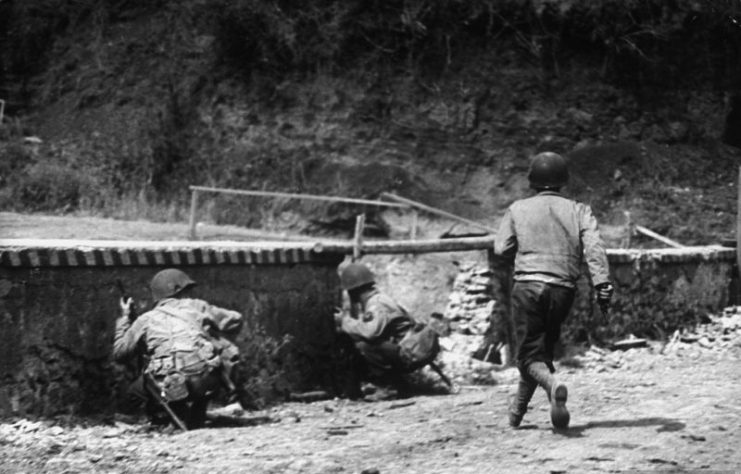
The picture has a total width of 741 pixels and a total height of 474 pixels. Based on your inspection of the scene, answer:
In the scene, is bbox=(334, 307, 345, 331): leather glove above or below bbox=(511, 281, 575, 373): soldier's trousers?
below

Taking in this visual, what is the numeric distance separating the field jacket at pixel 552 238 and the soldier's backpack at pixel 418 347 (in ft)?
5.91

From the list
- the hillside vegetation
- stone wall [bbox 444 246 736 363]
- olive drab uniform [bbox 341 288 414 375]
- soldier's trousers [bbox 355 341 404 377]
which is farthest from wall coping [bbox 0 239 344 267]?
the hillside vegetation

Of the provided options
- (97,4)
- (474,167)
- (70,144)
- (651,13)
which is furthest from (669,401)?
(97,4)

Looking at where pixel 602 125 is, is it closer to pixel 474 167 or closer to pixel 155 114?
pixel 474 167

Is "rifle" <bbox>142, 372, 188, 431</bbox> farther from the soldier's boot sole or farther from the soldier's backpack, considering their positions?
the soldier's boot sole

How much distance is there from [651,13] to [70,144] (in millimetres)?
10237

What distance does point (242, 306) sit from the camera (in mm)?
8180

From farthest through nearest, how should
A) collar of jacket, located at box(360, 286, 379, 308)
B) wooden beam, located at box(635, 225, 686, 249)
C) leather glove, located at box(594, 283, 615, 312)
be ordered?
wooden beam, located at box(635, 225, 686, 249)
collar of jacket, located at box(360, 286, 379, 308)
leather glove, located at box(594, 283, 615, 312)

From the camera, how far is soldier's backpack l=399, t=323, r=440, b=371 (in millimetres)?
8312

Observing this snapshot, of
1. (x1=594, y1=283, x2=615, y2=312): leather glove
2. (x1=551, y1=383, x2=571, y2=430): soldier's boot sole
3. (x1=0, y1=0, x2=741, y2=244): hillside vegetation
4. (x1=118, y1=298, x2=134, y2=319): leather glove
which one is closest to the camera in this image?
(x1=551, y1=383, x2=571, y2=430): soldier's boot sole

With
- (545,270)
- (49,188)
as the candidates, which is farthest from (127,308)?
(49,188)

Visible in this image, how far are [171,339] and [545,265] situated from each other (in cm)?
246

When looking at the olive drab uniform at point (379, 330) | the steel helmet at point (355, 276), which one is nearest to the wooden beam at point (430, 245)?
the steel helmet at point (355, 276)

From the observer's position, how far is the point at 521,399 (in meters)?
6.55
